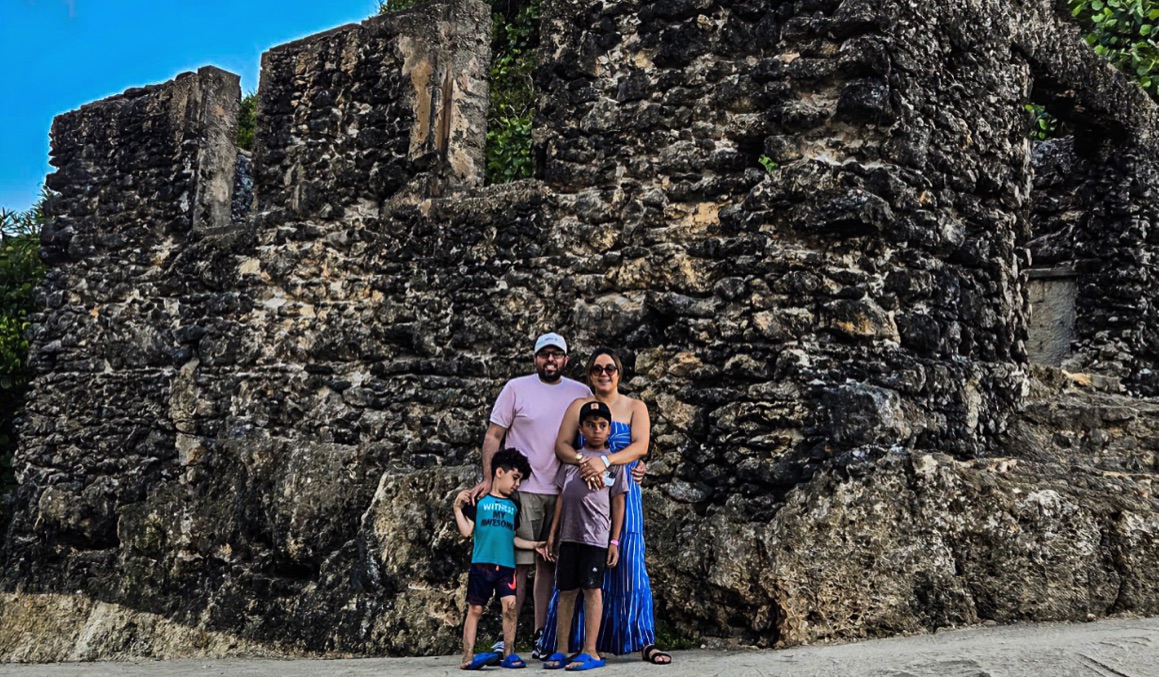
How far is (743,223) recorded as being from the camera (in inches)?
250

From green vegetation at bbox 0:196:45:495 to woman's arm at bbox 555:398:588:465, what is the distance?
6.88m

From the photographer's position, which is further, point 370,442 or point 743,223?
point 370,442

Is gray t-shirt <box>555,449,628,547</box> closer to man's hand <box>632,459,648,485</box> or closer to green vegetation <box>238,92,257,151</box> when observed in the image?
man's hand <box>632,459,648,485</box>

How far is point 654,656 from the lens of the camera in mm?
5398

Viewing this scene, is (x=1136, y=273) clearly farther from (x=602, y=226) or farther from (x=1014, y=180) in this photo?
(x=602, y=226)

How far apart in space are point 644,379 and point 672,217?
0.85 m

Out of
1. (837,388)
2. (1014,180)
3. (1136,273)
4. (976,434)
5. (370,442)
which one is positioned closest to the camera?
(837,388)

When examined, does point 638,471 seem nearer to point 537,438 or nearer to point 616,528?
point 616,528

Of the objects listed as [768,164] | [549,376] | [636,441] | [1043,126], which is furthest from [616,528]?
[1043,126]

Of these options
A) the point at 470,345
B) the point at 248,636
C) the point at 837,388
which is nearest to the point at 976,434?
the point at 837,388

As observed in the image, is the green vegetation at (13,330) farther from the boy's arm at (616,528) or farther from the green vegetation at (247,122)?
the boy's arm at (616,528)

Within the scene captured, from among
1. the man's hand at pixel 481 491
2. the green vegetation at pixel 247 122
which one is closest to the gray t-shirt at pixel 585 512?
the man's hand at pixel 481 491

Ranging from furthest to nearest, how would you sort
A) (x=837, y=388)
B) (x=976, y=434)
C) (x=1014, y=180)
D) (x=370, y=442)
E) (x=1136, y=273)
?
1. (x=1136, y=273)
2. (x=370, y=442)
3. (x=1014, y=180)
4. (x=976, y=434)
5. (x=837, y=388)

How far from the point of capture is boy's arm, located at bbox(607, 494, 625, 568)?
220 inches
